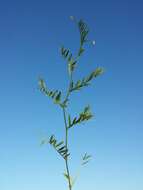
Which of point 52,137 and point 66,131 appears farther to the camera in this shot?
point 52,137

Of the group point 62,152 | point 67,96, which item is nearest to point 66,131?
point 62,152

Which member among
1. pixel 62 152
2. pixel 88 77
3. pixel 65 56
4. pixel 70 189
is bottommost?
pixel 70 189

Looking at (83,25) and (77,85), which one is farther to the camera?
(83,25)

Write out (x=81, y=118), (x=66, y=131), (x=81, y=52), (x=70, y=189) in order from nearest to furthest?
(x=70, y=189) < (x=66, y=131) < (x=81, y=118) < (x=81, y=52)

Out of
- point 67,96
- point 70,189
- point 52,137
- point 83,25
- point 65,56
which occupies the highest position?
point 83,25

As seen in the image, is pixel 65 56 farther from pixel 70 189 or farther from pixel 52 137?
pixel 70 189

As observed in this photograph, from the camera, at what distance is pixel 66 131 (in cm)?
461

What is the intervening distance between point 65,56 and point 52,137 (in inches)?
51.5

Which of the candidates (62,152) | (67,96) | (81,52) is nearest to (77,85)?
(67,96)

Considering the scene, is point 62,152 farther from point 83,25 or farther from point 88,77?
point 83,25

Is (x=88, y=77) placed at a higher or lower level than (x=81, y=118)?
higher

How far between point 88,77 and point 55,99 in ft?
2.10

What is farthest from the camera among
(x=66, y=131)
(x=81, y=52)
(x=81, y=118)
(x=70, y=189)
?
(x=81, y=52)

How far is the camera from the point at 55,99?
5070mm
